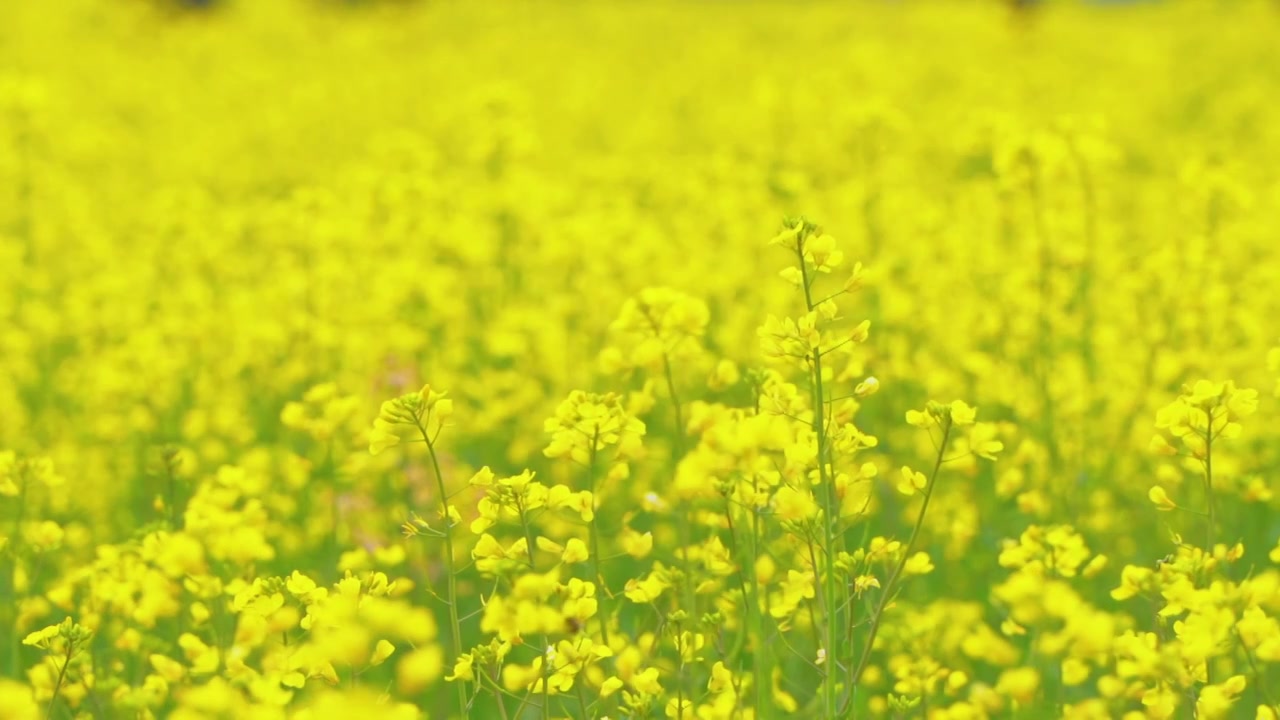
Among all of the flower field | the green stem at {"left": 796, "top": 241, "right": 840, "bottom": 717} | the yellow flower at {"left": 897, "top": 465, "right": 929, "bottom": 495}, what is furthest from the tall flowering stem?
the yellow flower at {"left": 897, "top": 465, "right": 929, "bottom": 495}

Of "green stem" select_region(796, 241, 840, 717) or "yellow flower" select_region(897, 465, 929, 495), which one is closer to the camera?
"green stem" select_region(796, 241, 840, 717)

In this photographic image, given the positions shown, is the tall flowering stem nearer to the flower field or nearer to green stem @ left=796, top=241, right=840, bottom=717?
the flower field

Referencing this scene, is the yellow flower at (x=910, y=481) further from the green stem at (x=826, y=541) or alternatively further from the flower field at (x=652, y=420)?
the green stem at (x=826, y=541)

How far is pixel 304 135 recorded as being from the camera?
11.8 metres

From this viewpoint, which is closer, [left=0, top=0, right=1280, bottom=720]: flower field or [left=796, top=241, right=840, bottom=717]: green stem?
[left=796, top=241, right=840, bottom=717]: green stem

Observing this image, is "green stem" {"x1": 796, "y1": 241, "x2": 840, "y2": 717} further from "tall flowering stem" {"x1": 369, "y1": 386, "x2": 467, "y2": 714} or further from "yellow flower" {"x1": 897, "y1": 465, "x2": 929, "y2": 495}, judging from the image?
"tall flowering stem" {"x1": 369, "y1": 386, "x2": 467, "y2": 714}

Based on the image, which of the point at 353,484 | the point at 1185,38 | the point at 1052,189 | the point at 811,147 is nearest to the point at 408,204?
the point at 353,484

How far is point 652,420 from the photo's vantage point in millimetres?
5043

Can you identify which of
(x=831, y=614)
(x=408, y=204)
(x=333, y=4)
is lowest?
(x=333, y=4)

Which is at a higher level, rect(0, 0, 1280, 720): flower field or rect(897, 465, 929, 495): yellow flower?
rect(897, 465, 929, 495): yellow flower

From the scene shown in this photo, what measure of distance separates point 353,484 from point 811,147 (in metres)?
5.72

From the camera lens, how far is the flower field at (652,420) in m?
2.12

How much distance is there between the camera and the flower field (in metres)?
2.12

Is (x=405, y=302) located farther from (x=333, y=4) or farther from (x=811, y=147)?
(x=333, y=4)
